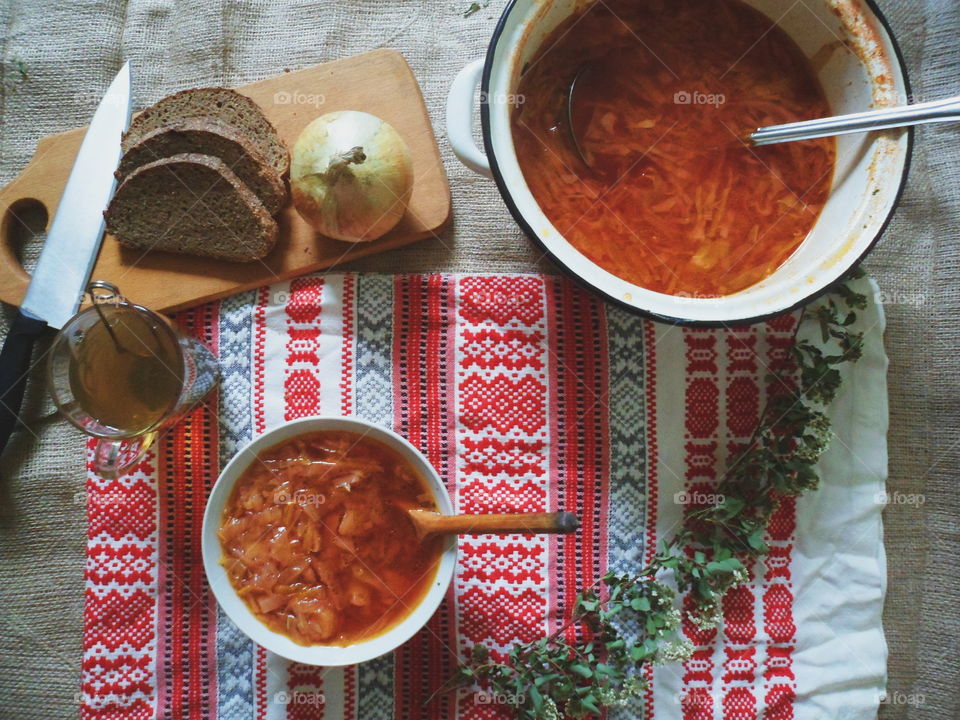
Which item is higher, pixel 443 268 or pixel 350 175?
pixel 350 175

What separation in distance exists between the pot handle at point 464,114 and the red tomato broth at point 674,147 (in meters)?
0.09

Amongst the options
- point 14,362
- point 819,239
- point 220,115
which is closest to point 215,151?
point 220,115

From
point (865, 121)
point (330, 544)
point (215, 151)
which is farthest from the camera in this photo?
point (215, 151)

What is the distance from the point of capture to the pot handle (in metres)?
1.22

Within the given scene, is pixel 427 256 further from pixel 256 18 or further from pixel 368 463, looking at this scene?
pixel 256 18

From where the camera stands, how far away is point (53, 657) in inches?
55.9

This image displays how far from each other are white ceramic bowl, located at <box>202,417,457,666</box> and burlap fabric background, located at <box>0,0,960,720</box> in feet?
1.19

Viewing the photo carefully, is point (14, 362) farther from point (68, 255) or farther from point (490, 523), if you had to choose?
point (490, 523)

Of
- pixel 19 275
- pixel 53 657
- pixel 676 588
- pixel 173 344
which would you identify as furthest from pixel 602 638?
pixel 19 275

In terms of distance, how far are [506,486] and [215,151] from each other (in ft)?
2.68

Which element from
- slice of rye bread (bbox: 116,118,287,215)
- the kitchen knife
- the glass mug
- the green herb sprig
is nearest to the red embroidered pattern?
the green herb sprig

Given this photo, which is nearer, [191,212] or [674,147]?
[674,147]

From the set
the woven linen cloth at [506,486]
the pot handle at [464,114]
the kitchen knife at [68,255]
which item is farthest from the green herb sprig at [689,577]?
the kitchen knife at [68,255]

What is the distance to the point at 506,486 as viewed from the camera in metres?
1.39
